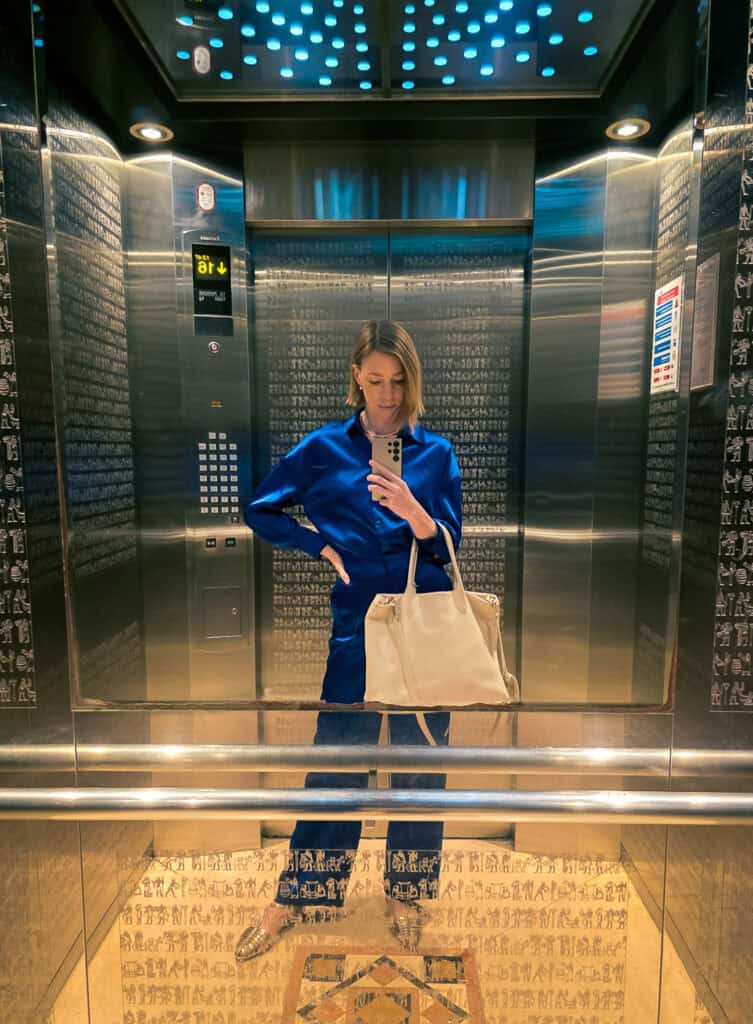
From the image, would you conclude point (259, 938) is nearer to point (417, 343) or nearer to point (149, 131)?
point (417, 343)

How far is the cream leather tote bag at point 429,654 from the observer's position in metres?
0.99

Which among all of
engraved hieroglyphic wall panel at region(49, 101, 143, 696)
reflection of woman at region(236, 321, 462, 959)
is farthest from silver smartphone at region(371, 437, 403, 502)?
engraved hieroglyphic wall panel at region(49, 101, 143, 696)

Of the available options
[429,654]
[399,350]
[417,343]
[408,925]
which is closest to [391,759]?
[429,654]

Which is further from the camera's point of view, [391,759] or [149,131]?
[149,131]

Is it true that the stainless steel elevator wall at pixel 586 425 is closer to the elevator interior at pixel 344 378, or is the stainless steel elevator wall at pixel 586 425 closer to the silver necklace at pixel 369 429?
the elevator interior at pixel 344 378

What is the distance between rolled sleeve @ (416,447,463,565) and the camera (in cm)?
133

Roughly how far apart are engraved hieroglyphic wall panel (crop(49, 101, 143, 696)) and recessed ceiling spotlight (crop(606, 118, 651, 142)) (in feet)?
5.28

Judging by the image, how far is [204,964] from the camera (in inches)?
35.9

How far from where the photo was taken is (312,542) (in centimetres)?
142

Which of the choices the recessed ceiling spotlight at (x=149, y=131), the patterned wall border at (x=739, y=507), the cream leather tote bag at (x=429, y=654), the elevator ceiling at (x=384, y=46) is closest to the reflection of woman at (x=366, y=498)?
the cream leather tote bag at (x=429, y=654)

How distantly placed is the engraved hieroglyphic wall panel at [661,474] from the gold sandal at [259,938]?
1285mm

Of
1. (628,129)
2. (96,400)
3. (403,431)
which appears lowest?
(403,431)

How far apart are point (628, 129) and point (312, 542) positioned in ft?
5.33

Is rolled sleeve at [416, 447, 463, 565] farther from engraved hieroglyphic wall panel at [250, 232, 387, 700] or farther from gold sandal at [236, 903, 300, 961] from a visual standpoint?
gold sandal at [236, 903, 300, 961]
